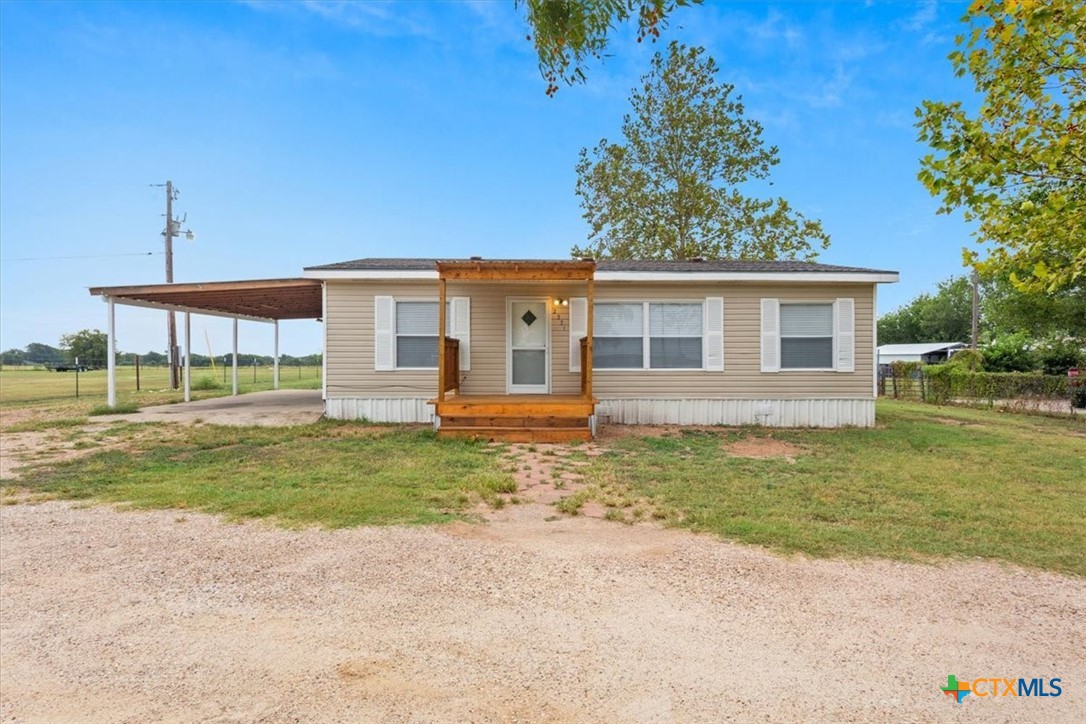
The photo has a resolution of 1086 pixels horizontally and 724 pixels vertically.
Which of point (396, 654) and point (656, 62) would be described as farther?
point (656, 62)

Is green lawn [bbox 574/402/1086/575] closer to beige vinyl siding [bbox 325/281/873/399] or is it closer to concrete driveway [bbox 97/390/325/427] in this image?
beige vinyl siding [bbox 325/281/873/399]

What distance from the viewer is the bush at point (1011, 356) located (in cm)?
2009

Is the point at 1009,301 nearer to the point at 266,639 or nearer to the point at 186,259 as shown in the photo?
the point at 266,639

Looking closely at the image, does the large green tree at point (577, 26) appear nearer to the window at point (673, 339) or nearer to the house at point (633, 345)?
the house at point (633, 345)

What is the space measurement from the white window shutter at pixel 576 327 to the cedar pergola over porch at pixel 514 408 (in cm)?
120

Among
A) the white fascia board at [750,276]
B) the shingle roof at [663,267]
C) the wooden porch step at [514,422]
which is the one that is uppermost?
the shingle roof at [663,267]

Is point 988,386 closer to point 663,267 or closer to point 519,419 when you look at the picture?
point 663,267

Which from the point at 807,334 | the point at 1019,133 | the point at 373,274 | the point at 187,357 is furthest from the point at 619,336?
the point at 187,357

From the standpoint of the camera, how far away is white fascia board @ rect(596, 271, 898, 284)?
894 cm

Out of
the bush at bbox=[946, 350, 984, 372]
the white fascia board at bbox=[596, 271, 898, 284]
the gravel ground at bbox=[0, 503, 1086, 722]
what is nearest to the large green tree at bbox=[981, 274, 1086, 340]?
the bush at bbox=[946, 350, 984, 372]

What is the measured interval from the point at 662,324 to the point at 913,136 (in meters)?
5.10

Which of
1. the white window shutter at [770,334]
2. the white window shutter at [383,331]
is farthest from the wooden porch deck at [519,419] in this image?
the white window shutter at [770,334]

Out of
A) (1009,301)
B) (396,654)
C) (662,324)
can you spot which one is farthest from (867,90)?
(396,654)

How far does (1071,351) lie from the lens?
18297mm
